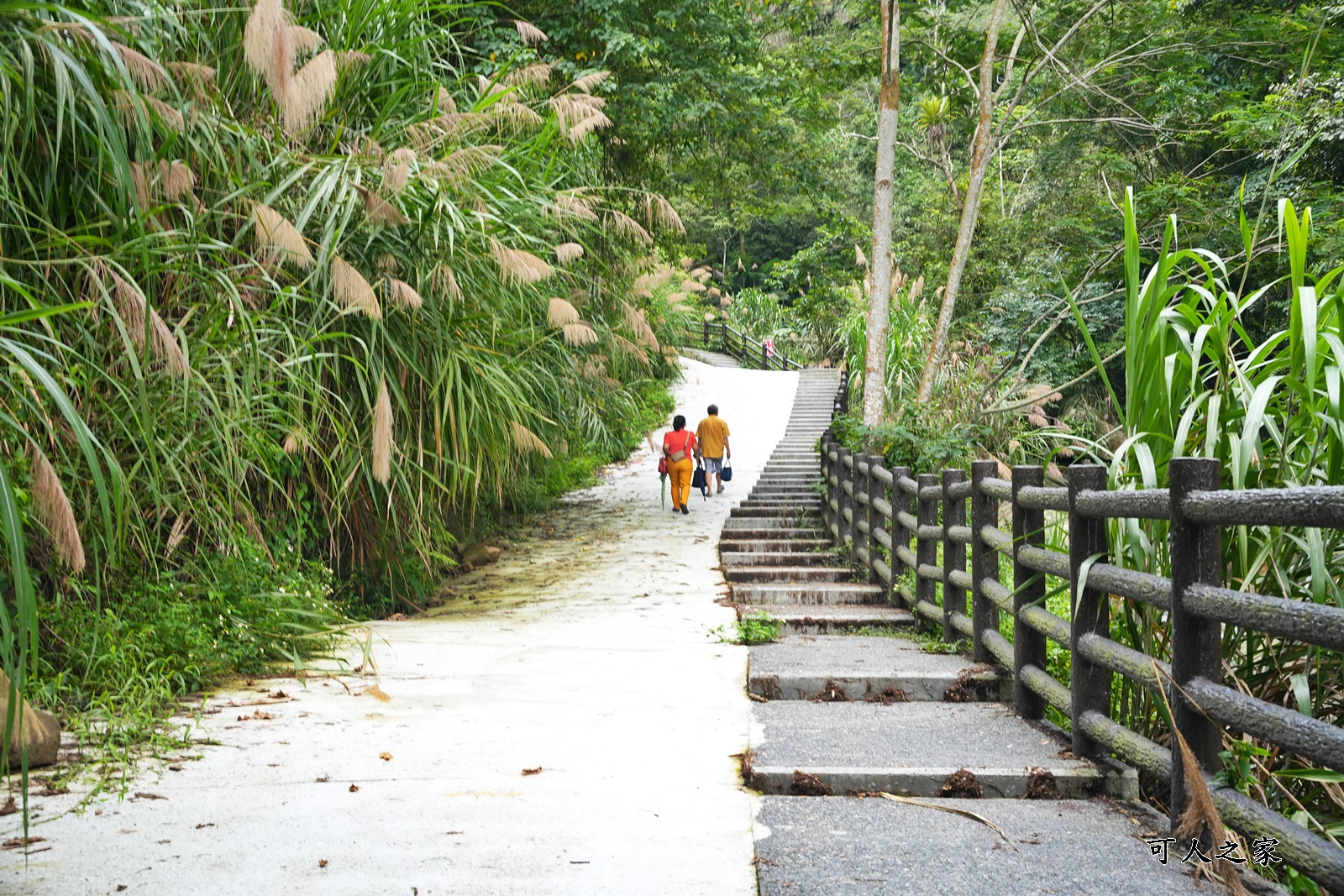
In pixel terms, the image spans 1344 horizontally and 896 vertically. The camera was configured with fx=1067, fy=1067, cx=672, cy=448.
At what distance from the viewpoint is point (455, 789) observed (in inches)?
142

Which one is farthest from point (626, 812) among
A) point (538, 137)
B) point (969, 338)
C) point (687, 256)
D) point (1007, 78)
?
point (969, 338)

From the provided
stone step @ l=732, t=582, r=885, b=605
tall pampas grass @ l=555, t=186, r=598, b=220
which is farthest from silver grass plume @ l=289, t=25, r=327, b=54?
stone step @ l=732, t=582, r=885, b=605

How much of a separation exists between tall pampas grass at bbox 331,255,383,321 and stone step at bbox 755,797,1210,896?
3.22m

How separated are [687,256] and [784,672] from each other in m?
14.2

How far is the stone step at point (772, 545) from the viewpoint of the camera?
11.5 m

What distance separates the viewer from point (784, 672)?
17.6 feet

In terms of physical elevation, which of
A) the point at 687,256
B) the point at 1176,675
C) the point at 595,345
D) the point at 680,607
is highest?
the point at 687,256

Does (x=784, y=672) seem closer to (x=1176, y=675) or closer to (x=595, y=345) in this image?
(x=1176, y=675)

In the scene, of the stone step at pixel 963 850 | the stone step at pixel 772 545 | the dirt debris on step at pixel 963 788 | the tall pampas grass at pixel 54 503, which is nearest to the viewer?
the tall pampas grass at pixel 54 503

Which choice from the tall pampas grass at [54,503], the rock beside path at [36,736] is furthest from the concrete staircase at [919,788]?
the rock beside path at [36,736]

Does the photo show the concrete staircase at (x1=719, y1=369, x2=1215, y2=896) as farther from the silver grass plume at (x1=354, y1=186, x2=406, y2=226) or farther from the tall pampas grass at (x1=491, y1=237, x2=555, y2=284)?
the silver grass plume at (x1=354, y1=186, x2=406, y2=226)

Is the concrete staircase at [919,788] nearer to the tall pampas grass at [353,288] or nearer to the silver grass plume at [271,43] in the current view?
the tall pampas grass at [353,288]

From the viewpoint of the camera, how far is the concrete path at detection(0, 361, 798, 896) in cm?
288

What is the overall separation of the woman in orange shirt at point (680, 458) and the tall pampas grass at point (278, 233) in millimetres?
8990
